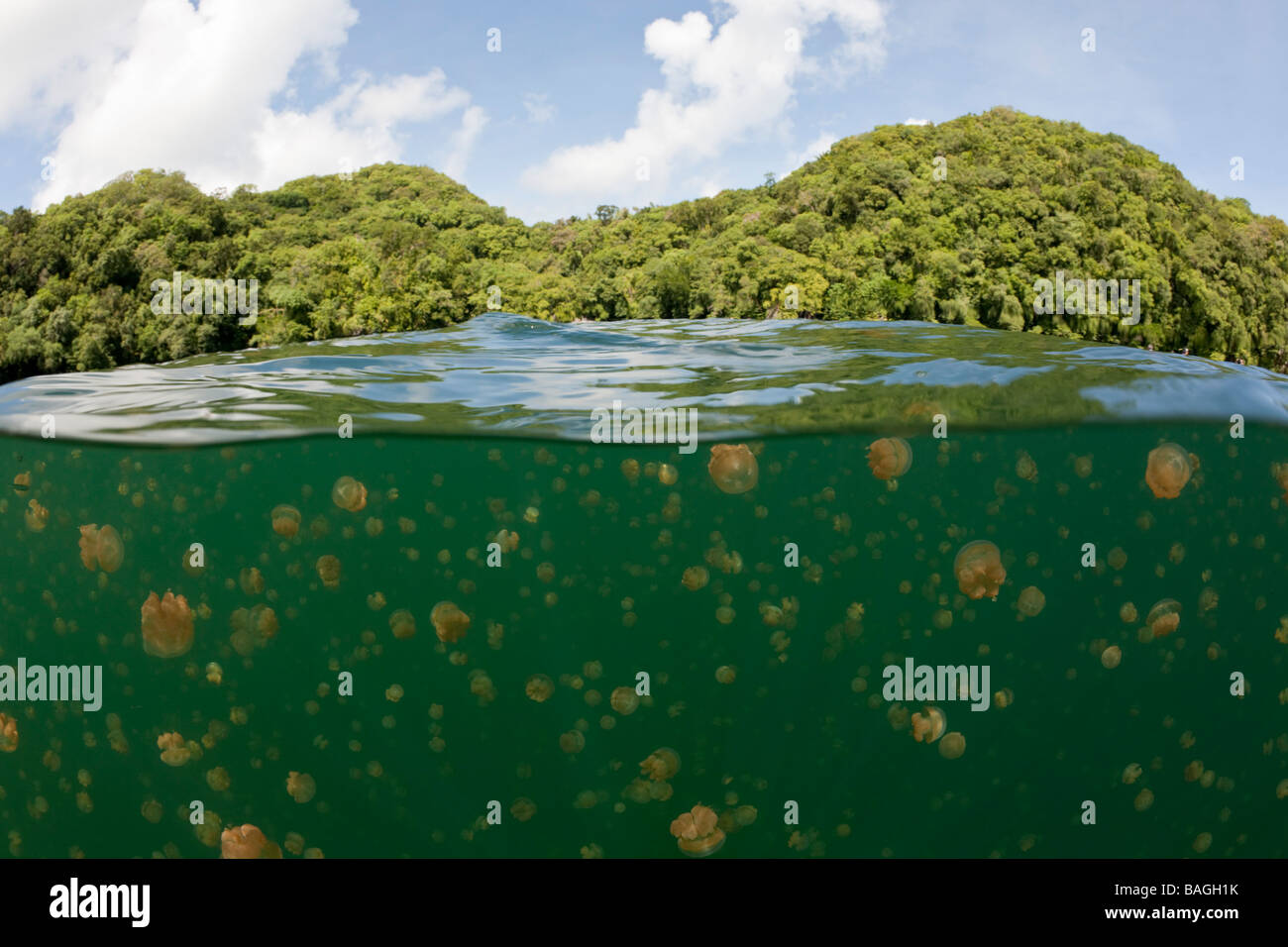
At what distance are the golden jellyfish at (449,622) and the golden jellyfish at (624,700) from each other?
2.33 ft

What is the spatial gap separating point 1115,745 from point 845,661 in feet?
4.75

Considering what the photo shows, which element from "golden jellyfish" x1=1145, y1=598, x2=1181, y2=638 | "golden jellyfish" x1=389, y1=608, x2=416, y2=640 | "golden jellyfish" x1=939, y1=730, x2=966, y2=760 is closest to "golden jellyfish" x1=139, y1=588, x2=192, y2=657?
"golden jellyfish" x1=389, y1=608, x2=416, y2=640

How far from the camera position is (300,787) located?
13.3 ft

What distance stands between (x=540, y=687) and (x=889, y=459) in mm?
1902

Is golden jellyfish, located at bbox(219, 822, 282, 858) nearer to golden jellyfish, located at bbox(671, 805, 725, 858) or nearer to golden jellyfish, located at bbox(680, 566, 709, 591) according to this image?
golden jellyfish, located at bbox(671, 805, 725, 858)

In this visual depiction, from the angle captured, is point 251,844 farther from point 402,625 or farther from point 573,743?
point 573,743

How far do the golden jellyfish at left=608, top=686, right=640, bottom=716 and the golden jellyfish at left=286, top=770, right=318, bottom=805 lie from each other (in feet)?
4.60

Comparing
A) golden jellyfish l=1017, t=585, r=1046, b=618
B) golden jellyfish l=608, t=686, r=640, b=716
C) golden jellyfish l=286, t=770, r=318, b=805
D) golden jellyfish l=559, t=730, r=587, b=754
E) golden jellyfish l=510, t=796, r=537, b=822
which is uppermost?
golden jellyfish l=1017, t=585, r=1046, b=618

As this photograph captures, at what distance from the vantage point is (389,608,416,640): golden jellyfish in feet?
13.1

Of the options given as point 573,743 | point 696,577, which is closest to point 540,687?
point 573,743

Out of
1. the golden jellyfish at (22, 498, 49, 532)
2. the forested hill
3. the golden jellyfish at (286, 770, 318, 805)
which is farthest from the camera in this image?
the forested hill

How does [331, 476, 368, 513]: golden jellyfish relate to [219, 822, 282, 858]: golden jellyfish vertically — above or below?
above

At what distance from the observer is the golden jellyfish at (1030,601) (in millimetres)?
4176
